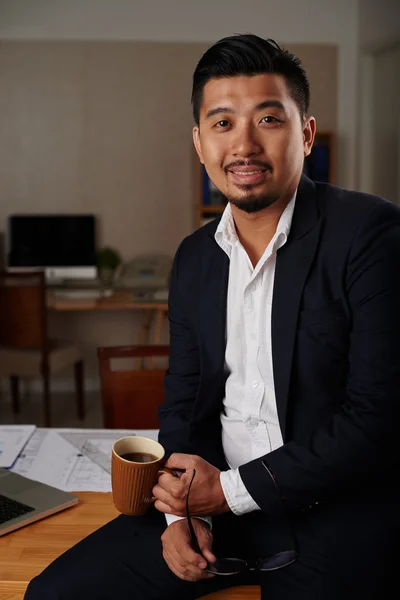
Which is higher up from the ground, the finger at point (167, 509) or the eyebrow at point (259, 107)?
the eyebrow at point (259, 107)

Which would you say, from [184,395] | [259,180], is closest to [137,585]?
[184,395]

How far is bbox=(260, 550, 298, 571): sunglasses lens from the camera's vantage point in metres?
1.17

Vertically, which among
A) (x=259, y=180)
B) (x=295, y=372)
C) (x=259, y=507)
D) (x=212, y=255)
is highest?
(x=259, y=180)

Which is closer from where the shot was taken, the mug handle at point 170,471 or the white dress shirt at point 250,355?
the mug handle at point 170,471

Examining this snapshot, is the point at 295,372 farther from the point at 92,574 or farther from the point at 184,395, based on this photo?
the point at 92,574

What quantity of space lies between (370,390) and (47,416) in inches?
128

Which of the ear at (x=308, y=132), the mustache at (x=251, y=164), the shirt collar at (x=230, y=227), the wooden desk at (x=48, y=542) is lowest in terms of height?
the wooden desk at (x=48, y=542)

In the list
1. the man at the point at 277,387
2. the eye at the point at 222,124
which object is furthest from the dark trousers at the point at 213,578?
the eye at the point at 222,124

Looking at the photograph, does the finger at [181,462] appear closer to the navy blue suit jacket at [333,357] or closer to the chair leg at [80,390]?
the navy blue suit jacket at [333,357]

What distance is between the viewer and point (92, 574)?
1.18 m

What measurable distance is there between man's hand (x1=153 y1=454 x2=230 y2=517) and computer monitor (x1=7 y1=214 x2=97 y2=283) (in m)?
3.76

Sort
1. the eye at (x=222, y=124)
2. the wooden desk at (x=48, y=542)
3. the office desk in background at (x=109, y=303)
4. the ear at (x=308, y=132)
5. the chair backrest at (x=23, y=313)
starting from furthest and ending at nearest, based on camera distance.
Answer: the office desk in background at (x=109, y=303), the chair backrest at (x=23, y=313), the ear at (x=308, y=132), the eye at (x=222, y=124), the wooden desk at (x=48, y=542)

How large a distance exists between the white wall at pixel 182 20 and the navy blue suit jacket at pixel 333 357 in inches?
158

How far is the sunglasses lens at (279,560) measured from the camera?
3.84 feet
